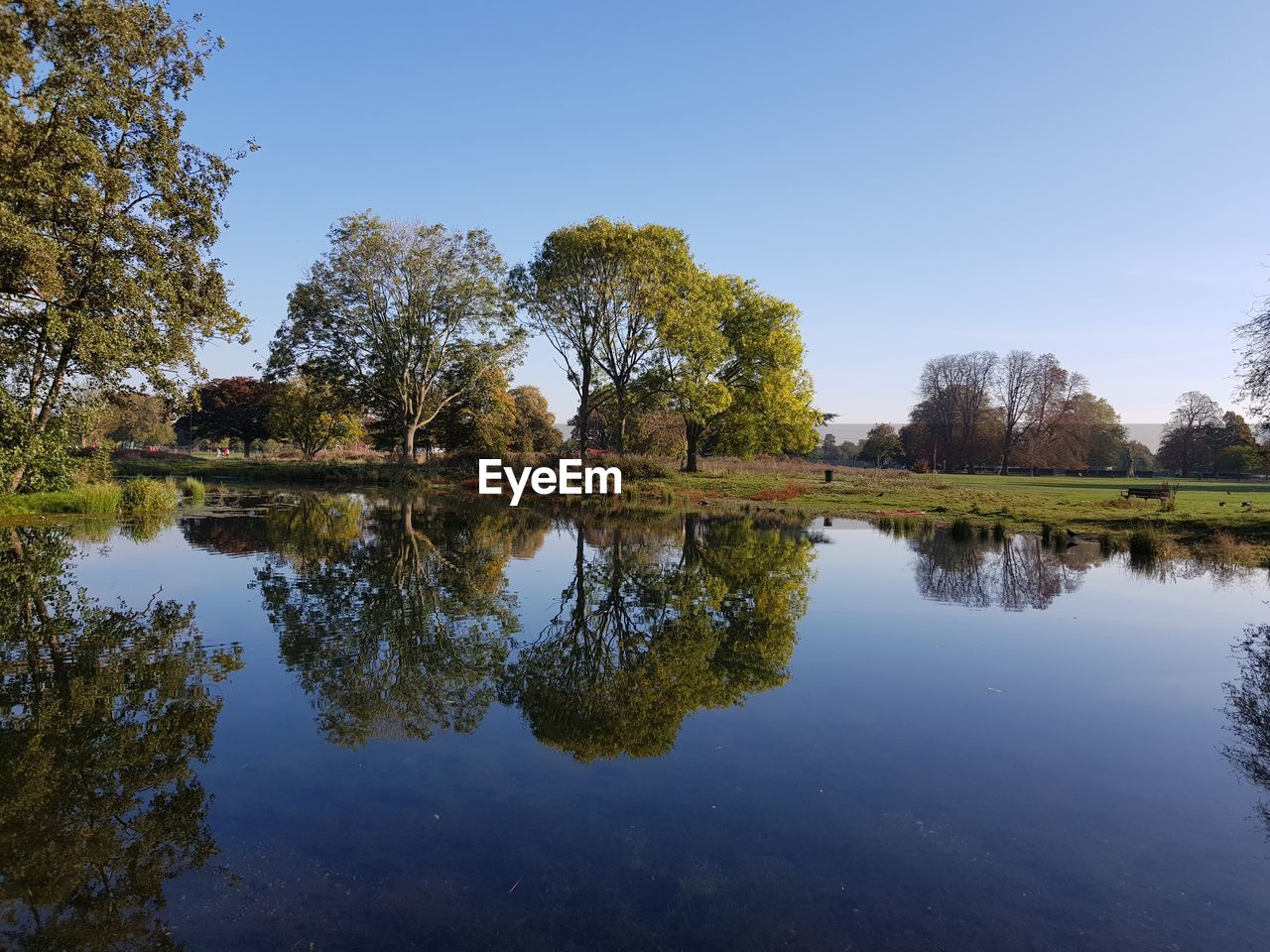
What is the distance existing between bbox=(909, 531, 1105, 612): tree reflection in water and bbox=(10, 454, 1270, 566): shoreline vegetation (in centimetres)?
204

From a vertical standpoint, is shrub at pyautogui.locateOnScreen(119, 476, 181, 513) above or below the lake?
above

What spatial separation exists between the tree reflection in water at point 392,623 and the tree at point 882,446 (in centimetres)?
8438

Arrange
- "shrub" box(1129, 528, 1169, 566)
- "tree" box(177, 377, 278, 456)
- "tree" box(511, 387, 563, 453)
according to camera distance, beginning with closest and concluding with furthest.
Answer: "shrub" box(1129, 528, 1169, 566), "tree" box(511, 387, 563, 453), "tree" box(177, 377, 278, 456)

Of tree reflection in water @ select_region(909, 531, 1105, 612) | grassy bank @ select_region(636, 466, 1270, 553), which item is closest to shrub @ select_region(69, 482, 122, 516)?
grassy bank @ select_region(636, 466, 1270, 553)

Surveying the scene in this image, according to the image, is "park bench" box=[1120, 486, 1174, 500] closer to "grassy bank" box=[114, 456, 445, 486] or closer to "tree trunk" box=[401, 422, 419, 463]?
"grassy bank" box=[114, 456, 445, 486]

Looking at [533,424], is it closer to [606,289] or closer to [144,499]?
[606,289]

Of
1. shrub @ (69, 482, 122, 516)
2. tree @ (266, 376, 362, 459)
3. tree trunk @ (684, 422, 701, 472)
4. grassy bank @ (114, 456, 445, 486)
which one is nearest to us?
shrub @ (69, 482, 122, 516)

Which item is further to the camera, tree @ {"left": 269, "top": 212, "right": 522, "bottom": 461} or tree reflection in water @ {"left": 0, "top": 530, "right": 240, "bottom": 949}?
tree @ {"left": 269, "top": 212, "right": 522, "bottom": 461}

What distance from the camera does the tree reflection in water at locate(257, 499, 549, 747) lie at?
24.5ft

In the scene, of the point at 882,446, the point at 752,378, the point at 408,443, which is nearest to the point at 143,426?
the point at 408,443

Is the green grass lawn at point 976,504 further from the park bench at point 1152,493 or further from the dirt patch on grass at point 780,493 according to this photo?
the park bench at point 1152,493

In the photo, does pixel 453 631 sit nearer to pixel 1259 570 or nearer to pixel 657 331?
pixel 1259 570

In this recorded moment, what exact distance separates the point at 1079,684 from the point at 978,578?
776 cm

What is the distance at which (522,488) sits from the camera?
4150cm
